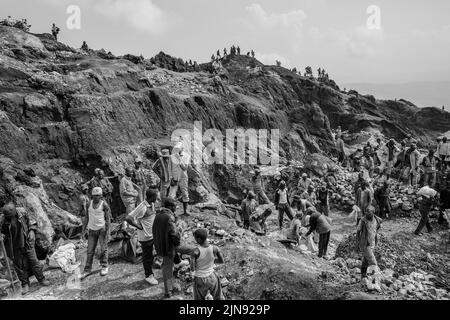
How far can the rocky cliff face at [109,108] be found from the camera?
12.6 meters

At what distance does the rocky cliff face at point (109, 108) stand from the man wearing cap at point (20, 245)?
11.0 feet

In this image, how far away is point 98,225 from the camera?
22.6 feet

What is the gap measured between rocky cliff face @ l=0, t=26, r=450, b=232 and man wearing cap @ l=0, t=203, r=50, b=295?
3349 mm

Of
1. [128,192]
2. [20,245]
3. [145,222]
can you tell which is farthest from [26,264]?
[128,192]

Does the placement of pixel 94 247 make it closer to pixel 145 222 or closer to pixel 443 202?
pixel 145 222

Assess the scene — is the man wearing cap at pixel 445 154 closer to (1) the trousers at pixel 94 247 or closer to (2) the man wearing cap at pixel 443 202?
(2) the man wearing cap at pixel 443 202

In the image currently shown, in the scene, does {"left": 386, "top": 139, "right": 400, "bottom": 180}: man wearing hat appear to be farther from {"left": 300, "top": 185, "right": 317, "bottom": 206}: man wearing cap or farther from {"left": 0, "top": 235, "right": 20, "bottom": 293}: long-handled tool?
{"left": 0, "top": 235, "right": 20, "bottom": 293}: long-handled tool

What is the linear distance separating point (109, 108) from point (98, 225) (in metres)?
9.05

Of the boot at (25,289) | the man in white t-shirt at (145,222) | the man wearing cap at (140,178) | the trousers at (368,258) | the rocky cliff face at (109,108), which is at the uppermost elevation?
the rocky cliff face at (109,108)

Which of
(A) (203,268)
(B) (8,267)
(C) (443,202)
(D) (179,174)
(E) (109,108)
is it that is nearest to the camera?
(A) (203,268)

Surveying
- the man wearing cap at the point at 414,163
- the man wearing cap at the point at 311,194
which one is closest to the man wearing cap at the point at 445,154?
the man wearing cap at the point at 414,163

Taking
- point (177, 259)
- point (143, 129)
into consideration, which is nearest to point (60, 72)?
point (143, 129)

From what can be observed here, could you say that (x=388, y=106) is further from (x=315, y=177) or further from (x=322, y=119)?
(x=315, y=177)
